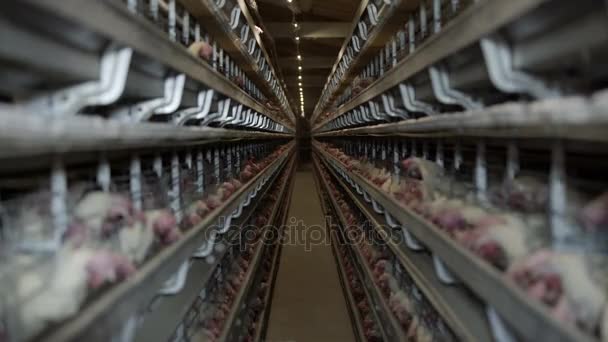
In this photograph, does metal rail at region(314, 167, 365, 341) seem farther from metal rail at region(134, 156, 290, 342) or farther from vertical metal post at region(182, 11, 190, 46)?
vertical metal post at region(182, 11, 190, 46)

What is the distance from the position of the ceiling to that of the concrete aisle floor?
2.53 meters

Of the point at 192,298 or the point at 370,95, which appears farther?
the point at 370,95

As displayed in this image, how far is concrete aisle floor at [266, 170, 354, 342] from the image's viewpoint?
4152 mm

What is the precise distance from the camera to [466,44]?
1.32 meters

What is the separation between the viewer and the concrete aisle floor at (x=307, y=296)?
13.6 ft

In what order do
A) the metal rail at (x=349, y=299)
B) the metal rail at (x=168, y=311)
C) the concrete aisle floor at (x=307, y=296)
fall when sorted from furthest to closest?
the concrete aisle floor at (x=307, y=296) < the metal rail at (x=349, y=299) < the metal rail at (x=168, y=311)

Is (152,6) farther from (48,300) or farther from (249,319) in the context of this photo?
(249,319)

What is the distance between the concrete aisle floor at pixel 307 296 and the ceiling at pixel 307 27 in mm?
2535

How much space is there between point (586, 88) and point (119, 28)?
95cm

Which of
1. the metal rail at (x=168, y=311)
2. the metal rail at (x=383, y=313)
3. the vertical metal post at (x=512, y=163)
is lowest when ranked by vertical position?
the metal rail at (x=383, y=313)

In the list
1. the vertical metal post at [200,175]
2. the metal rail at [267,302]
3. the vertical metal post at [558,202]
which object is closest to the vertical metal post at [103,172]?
the vertical metal post at [200,175]

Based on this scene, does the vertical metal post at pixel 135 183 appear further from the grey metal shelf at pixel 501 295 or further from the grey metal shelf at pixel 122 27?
the grey metal shelf at pixel 501 295

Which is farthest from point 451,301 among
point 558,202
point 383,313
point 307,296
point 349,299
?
point 307,296

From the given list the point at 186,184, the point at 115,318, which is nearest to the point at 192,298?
the point at 186,184
